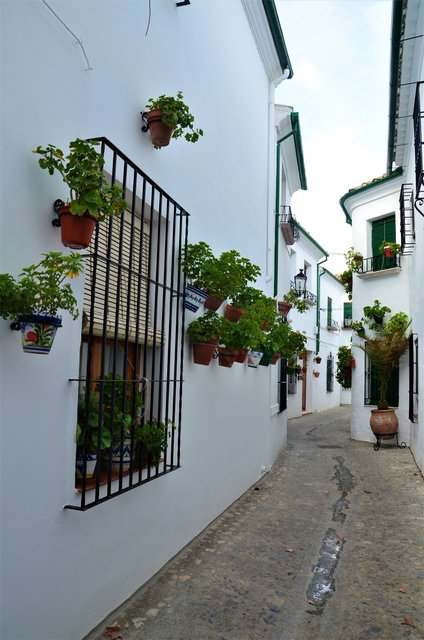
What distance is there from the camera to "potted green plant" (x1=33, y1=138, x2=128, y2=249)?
8.02 feet

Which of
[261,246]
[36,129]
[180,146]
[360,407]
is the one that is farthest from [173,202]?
[360,407]

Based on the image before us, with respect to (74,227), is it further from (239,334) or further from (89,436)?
(239,334)

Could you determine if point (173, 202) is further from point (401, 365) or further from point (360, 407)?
point (360, 407)

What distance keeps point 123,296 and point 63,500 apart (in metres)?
1.50

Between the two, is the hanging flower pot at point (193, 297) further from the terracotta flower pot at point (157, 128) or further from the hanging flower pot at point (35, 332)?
the hanging flower pot at point (35, 332)

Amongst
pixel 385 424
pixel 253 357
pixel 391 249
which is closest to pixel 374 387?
pixel 385 424

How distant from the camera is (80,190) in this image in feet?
8.07

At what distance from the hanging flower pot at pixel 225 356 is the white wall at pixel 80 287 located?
161mm

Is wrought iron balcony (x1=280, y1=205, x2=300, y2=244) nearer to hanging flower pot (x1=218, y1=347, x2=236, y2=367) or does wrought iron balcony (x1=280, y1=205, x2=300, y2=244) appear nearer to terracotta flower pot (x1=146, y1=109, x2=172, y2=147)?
hanging flower pot (x1=218, y1=347, x2=236, y2=367)

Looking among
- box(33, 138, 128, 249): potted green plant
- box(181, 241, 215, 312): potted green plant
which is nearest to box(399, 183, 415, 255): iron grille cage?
box(181, 241, 215, 312): potted green plant

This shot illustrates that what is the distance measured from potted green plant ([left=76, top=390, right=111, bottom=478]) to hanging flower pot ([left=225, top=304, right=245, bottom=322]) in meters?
2.68

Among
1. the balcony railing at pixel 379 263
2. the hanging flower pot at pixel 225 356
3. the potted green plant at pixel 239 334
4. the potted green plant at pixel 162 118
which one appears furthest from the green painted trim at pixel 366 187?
the potted green plant at pixel 162 118

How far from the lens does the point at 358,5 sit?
7.12 m

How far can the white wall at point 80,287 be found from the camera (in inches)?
92.7
